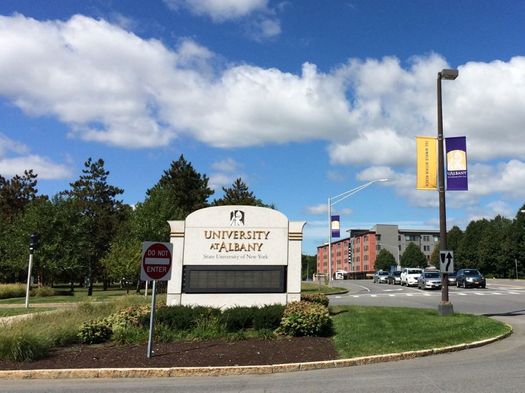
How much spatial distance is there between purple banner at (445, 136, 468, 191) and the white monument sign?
5.43m

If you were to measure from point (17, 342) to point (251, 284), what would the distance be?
767 centimetres

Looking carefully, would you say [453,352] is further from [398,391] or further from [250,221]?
[250,221]

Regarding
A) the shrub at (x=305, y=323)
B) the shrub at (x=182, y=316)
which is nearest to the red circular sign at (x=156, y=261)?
the shrub at (x=182, y=316)

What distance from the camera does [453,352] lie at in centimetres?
1137

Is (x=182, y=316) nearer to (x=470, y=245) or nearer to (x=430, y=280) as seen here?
(x=430, y=280)

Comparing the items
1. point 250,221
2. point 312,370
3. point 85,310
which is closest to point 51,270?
point 85,310

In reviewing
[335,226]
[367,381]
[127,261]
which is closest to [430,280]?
[335,226]

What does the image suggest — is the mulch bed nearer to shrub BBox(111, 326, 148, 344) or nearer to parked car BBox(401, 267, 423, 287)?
shrub BBox(111, 326, 148, 344)

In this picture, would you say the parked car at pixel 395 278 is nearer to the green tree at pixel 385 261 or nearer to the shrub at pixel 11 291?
the shrub at pixel 11 291

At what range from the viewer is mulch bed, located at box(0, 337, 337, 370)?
33.4ft

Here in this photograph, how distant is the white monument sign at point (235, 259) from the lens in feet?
54.6

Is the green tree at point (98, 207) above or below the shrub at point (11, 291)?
above

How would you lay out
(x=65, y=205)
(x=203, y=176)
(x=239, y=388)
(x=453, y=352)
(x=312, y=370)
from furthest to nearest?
(x=203, y=176) < (x=65, y=205) < (x=453, y=352) < (x=312, y=370) < (x=239, y=388)

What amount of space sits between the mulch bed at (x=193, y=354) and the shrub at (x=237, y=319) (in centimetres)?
106
